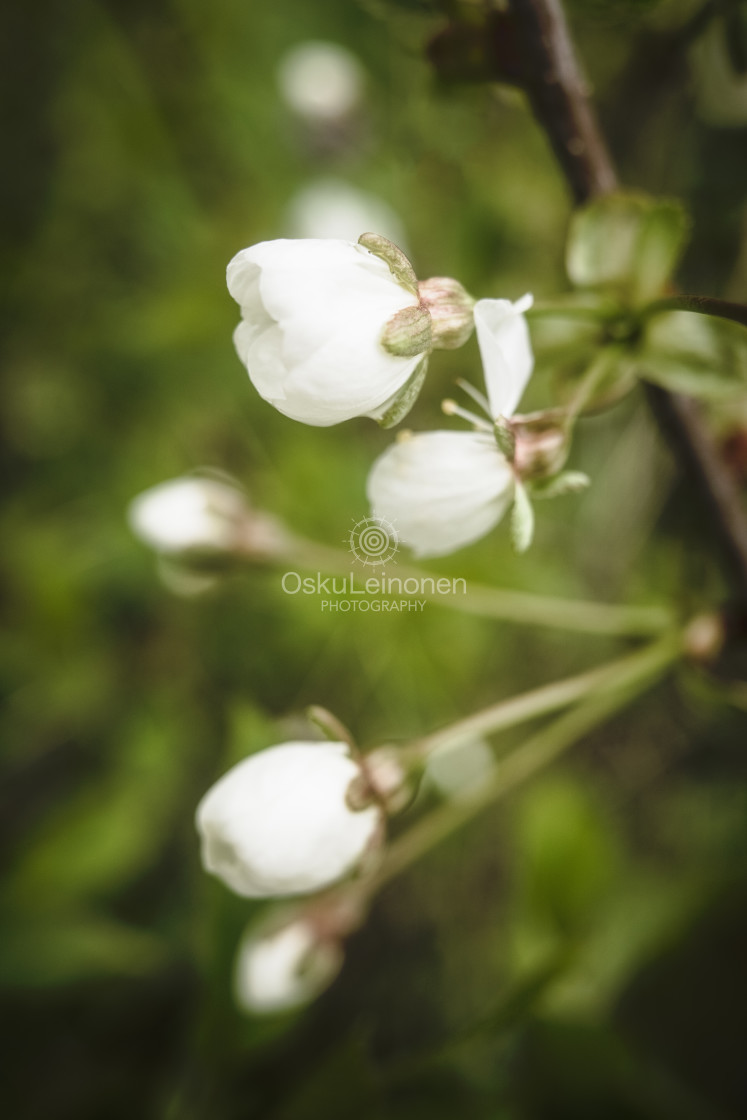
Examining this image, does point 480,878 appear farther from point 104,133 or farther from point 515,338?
point 104,133

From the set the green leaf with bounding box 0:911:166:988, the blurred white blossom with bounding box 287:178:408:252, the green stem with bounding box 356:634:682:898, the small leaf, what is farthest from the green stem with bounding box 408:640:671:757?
the blurred white blossom with bounding box 287:178:408:252

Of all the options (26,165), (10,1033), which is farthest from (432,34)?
(26,165)

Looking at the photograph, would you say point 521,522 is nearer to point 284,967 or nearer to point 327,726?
point 327,726

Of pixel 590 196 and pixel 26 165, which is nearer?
pixel 590 196

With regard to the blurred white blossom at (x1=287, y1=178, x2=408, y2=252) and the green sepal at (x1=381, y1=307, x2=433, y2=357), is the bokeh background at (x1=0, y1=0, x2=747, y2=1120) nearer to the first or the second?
the blurred white blossom at (x1=287, y1=178, x2=408, y2=252)

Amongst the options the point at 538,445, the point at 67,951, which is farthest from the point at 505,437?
the point at 67,951
